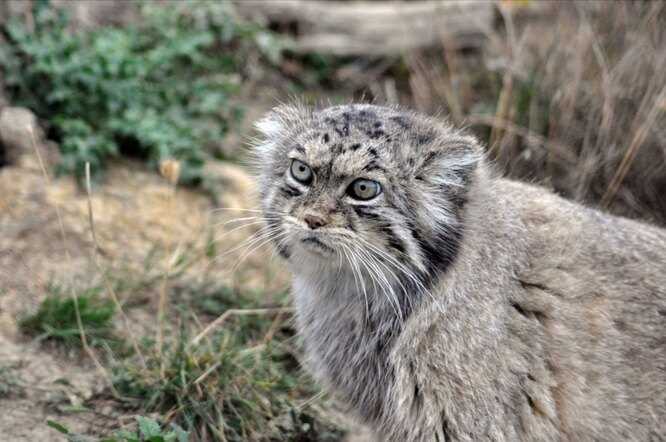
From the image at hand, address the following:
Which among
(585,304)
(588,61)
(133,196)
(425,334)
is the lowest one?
(133,196)

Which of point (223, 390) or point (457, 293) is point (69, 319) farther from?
point (457, 293)

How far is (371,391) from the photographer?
178 inches

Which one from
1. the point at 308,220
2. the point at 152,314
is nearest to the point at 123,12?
the point at 152,314

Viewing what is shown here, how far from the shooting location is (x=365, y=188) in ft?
13.8

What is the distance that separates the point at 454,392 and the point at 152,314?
7.86 ft

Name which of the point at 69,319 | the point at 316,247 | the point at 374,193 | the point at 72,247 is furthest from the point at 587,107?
the point at 69,319

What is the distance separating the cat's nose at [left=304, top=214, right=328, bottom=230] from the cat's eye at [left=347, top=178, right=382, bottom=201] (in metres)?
0.21

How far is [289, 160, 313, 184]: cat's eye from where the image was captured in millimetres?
4320

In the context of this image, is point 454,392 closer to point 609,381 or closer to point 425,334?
point 425,334

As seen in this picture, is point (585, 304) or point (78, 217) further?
point (78, 217)

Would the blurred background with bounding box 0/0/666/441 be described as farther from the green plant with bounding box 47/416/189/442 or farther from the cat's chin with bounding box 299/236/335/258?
the cat's chin with bounding box 299/236/335/258

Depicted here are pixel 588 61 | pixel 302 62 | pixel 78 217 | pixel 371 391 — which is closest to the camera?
pixel 371 391

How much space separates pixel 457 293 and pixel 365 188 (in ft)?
2.13

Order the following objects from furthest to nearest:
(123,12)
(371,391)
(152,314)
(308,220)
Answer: (123,12) → (152,314) → (371,391) → (308,220)
